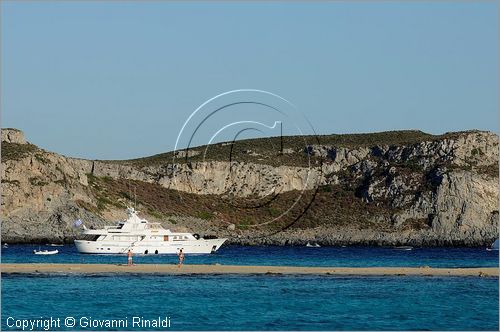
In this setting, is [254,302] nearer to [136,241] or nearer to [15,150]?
[136,241]

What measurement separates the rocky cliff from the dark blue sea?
8009 centimetres

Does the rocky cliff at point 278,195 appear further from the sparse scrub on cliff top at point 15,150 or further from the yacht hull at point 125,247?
the yacht hull at point 125,247

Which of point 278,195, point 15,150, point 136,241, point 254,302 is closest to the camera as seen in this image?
point 254,302

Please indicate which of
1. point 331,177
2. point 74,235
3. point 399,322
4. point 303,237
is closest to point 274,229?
point 303,237

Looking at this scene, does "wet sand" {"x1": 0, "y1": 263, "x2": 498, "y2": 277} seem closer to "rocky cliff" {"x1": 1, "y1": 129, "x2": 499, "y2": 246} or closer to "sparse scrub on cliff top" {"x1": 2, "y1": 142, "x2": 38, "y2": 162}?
"rocky cliff" {"x1": 1, "y1": 129, "x2": 499, "y2": 246}

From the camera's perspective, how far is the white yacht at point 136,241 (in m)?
111

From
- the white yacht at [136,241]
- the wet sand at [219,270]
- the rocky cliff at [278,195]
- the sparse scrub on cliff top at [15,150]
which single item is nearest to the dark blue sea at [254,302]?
the wet sand at [219,270]

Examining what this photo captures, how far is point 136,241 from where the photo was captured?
11138 centimetres

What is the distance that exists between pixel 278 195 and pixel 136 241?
8301cm

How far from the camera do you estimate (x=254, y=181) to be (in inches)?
7475

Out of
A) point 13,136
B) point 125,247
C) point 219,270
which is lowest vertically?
point 219,270

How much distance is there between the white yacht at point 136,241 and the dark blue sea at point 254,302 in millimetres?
39454

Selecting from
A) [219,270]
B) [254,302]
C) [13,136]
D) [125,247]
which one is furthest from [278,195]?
[254,302]

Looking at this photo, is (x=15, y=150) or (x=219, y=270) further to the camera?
(x=15, y=150)
